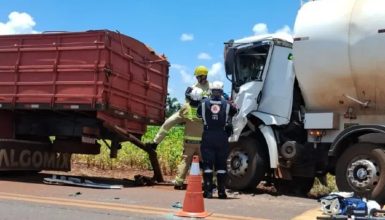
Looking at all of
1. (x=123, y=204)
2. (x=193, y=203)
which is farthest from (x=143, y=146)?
(x=193, y=203)

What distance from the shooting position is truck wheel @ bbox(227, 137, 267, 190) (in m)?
9.77

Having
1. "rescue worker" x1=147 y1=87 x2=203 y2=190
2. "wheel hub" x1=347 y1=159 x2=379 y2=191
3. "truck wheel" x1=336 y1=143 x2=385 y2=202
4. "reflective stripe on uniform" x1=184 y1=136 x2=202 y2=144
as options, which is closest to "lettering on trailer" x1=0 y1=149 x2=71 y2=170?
"rescue worker" x1=147 y1=87 x2=203 y2=190

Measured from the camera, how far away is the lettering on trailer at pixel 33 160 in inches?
427

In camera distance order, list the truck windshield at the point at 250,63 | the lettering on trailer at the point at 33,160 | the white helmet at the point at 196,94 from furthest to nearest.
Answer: the lettering on trailer at the point at 33,160 < the truck windshield at the point at 250,63 < the white helmet at the point at 196,94

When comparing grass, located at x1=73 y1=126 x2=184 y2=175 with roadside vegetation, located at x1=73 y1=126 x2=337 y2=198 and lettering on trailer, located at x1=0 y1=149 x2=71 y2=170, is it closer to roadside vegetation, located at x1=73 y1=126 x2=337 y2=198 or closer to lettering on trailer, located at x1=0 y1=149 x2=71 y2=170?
roadside vegetation, located at x1=73 y1=126 x2=337 y2=198

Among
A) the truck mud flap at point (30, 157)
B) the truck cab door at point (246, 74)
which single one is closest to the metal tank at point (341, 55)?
the truck cab door at point (246, 74)

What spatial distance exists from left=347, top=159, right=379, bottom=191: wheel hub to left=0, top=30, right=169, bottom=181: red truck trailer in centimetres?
428

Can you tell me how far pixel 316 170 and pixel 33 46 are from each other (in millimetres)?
5574

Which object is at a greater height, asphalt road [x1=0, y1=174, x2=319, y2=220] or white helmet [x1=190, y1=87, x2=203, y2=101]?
white helmet [x1=190, y1=87, x2=203, y2=101]

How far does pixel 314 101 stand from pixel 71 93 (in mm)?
4233

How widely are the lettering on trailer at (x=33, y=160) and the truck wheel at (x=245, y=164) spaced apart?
13.1ft

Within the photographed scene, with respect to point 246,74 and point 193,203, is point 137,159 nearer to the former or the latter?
point 246,74

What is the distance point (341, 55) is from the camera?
340 inches

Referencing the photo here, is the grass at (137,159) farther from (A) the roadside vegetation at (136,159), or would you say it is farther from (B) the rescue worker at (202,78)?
(B) the rescue worker at (202,78)
